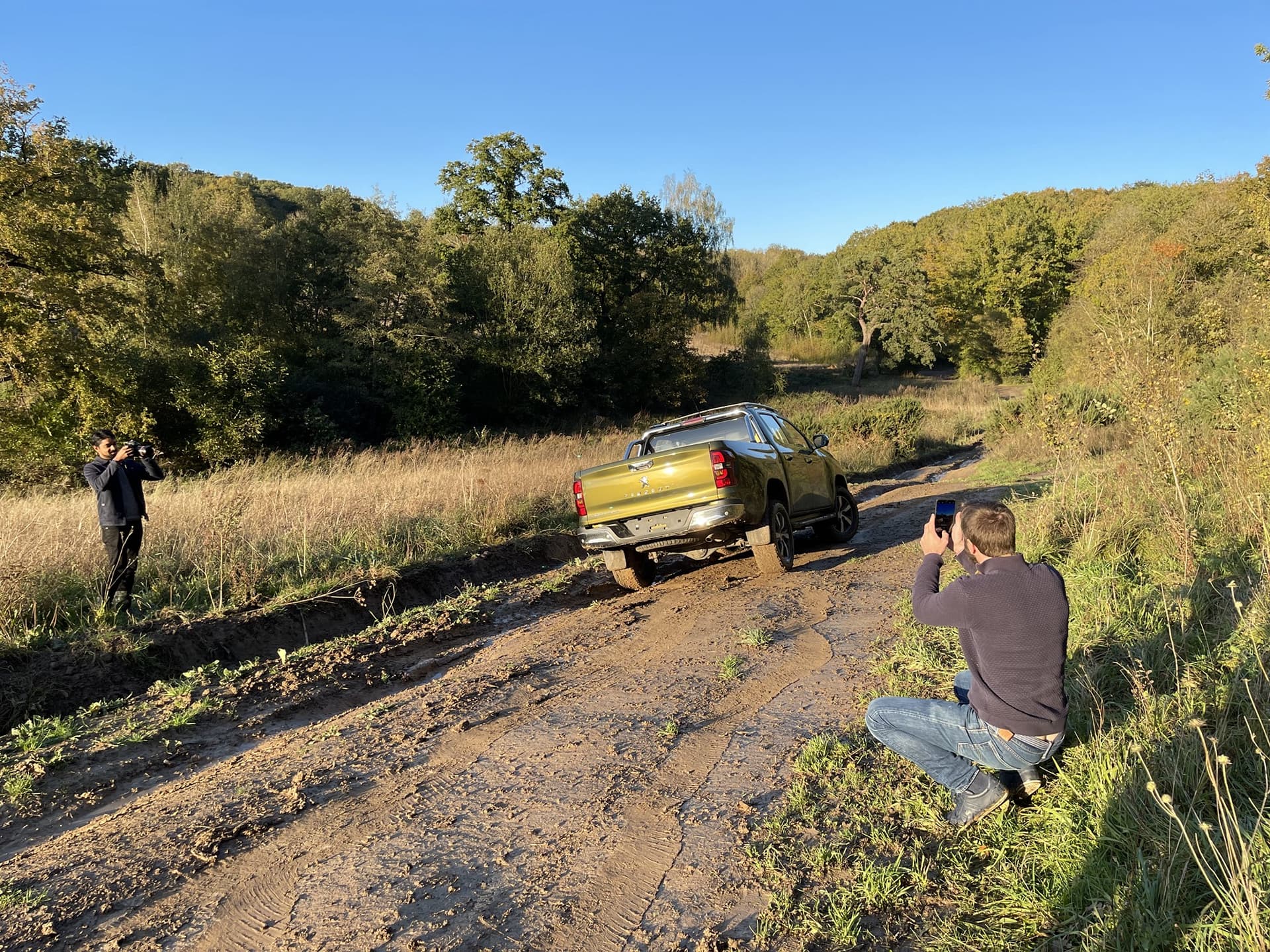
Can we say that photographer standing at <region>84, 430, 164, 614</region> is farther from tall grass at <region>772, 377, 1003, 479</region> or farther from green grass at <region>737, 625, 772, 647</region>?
tall grass at <region>772, 377, 1003, 479</region>

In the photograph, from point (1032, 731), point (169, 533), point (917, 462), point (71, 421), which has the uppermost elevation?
point (71, 421)

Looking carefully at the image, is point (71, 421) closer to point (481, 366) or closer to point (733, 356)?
point (481, 366)

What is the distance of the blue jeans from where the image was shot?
348cm

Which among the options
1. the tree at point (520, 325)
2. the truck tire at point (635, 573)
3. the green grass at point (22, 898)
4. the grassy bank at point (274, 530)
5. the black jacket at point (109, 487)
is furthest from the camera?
the tree at point (520, 325)

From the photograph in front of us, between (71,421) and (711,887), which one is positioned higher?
(71,421)

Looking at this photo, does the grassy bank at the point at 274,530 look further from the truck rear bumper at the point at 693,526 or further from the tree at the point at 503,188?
the tree at the point at 503,188

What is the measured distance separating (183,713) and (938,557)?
538 cm

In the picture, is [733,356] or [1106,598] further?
[733,356]

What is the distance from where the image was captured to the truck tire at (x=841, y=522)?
11.1 metres

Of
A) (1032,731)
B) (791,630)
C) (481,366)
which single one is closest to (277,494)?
(791,630)

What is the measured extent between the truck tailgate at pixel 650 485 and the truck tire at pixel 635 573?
0.64 metres

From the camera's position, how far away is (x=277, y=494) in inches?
431


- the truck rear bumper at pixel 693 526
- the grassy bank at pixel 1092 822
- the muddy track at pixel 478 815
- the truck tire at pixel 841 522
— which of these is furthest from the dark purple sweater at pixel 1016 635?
the truck tire at pixel 841 522

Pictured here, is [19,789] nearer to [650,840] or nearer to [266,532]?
[650,840]
